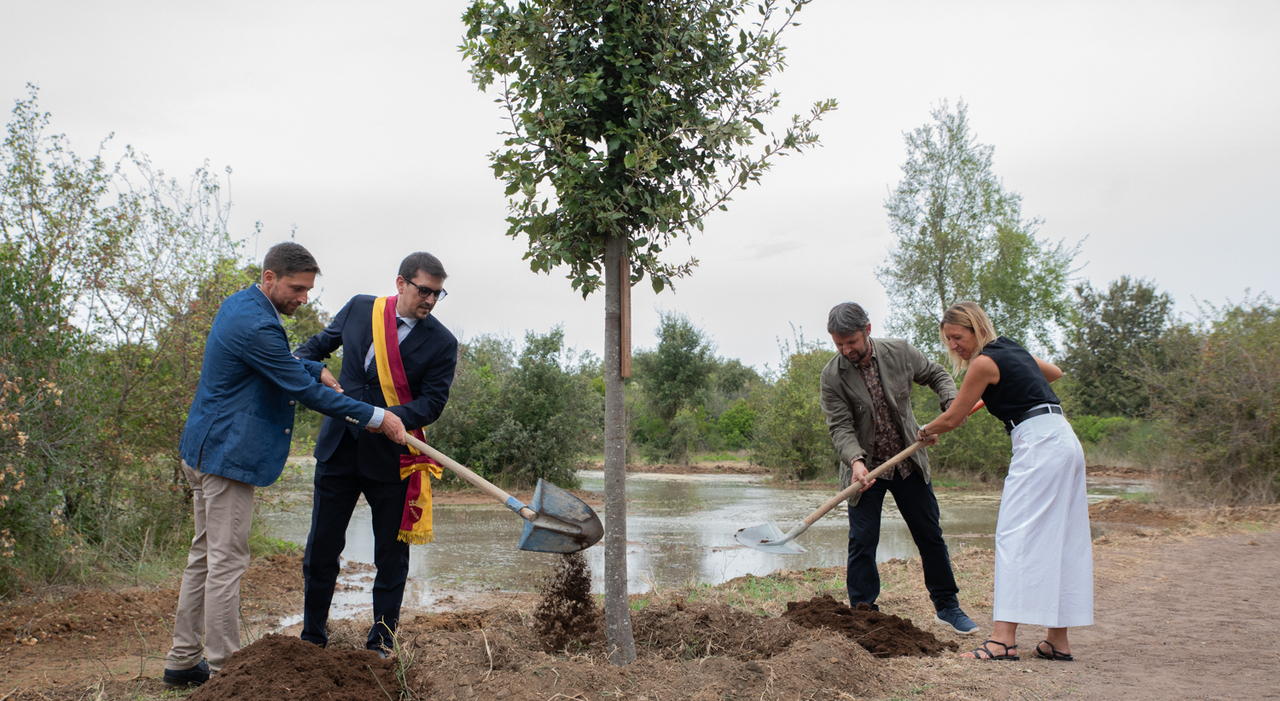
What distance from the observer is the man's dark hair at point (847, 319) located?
4578 millimetres

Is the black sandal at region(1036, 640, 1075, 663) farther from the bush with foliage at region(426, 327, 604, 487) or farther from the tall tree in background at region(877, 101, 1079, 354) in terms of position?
the tall tree in background at region(877, 101, 1079, 354)

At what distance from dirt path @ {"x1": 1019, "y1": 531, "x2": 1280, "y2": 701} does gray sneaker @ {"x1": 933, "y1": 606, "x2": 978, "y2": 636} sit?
29 centimetres

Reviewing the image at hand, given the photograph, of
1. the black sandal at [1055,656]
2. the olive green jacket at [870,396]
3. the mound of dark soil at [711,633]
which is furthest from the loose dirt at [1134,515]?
the mound of dark soil at [711,633]

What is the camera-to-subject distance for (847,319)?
15.1 ft

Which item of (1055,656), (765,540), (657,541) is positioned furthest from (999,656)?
(657,541)

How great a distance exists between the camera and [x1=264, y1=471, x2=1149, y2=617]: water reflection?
261 inches

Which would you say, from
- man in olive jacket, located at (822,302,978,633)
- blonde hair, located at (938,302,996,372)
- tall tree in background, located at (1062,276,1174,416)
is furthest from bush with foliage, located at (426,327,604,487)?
tall tree in background, located at (1062,276,1174,416)

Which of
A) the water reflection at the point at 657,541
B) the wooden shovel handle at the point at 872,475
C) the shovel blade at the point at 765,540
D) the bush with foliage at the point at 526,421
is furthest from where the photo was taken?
the bush with foliage at the point at 526,421

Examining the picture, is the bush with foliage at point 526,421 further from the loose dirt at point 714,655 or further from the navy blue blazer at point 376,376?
the navy blue blazer at point 376,376

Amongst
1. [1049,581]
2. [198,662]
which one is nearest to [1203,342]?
[1049,581]

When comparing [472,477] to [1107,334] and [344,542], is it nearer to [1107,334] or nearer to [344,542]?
[344,542]

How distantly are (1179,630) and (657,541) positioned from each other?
5.31 meters

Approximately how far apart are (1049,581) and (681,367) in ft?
83.7

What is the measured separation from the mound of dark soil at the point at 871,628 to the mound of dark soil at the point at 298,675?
92.3 inches
